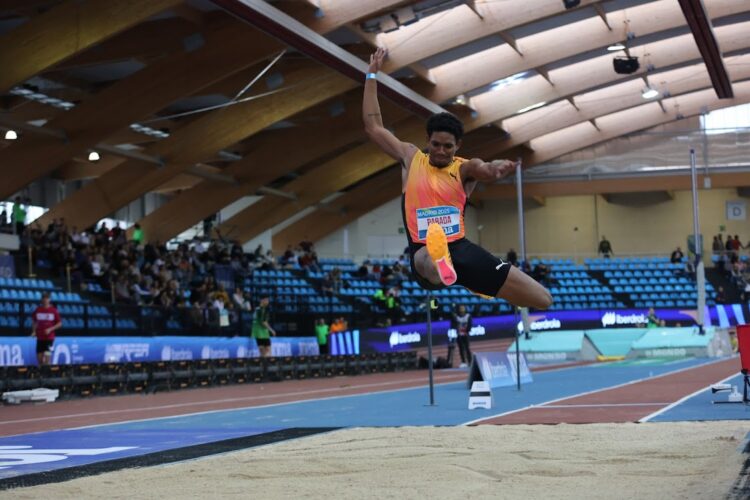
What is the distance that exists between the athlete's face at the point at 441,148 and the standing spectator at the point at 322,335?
22646 mm

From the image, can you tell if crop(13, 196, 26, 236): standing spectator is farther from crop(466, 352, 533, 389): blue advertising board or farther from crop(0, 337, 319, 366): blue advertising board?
crop(466, 352, 533, 389): blue advertising board

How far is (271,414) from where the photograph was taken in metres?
14.6

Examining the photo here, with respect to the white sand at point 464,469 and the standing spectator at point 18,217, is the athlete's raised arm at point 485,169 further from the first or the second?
the standing spectator at point 18,217

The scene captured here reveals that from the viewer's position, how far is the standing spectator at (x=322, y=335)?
97.1 ft

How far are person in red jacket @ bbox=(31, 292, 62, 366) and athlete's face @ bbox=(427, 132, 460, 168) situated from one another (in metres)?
13.8

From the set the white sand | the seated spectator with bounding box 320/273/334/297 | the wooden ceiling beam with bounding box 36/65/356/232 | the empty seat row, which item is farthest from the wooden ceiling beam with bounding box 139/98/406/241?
the white sand

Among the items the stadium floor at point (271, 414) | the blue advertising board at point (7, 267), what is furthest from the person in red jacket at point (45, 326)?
the blue advertising board at point (7, 267)

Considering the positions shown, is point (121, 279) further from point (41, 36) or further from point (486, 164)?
point (486, 164)

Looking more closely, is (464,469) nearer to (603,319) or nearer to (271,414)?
(271,414)

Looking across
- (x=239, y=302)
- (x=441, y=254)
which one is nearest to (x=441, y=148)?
(x=441, y=254)

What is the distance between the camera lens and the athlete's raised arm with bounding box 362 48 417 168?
24.5 ft

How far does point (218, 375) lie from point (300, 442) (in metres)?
14.0

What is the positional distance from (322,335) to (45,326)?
36.9 ft

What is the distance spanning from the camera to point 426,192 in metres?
7.15
